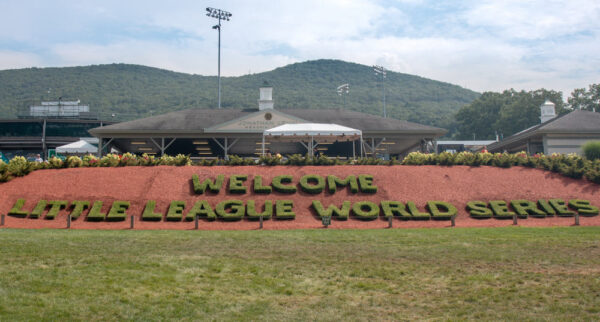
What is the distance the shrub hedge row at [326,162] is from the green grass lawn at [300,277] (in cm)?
941

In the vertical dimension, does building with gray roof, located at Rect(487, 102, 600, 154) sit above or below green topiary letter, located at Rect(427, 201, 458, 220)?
above

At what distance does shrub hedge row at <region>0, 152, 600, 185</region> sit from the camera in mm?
26078

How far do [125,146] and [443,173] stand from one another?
82.0ft

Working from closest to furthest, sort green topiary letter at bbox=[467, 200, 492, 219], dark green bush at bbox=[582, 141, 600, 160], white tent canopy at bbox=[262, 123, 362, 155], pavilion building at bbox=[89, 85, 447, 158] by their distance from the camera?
green topiary letter at bbox=[467, 200, 492, 219], white tent canopy at bbox=[262, 123, 362, 155], dark green bush at bbox=[582, 141, 600, 160], pavilion building at bbox=[89, 85, 447, 158]

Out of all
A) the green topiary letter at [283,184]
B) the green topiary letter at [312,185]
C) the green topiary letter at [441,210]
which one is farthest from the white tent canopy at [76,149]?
the green topiary letter at [441,210]

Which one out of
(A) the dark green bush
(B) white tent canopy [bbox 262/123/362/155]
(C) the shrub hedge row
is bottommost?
(C) the shrub hedge row

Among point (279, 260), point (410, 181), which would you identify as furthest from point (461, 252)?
point (410, 181)

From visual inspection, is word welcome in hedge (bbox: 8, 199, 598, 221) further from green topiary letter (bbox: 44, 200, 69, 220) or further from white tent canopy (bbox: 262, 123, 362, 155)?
white tent canopy (bbox: 262, 123, 362, 155)

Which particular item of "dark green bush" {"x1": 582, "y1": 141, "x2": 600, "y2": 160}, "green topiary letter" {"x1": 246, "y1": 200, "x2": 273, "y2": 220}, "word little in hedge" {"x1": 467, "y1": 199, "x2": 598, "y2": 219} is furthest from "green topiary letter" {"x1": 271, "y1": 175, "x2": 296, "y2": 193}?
"dark green bush" {"x1": 582, "y1": 141, "x2": 600, "y2": 160}

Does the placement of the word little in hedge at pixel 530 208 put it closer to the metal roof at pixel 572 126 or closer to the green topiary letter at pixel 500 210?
the green topiary letter at pixel 500 210

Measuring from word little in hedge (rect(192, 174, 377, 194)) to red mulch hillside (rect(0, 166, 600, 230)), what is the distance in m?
0.32

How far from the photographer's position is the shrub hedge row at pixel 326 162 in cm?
2608

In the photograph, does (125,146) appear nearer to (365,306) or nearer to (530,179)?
(530,179)

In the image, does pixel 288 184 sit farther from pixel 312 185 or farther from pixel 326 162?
pixel 326 162
